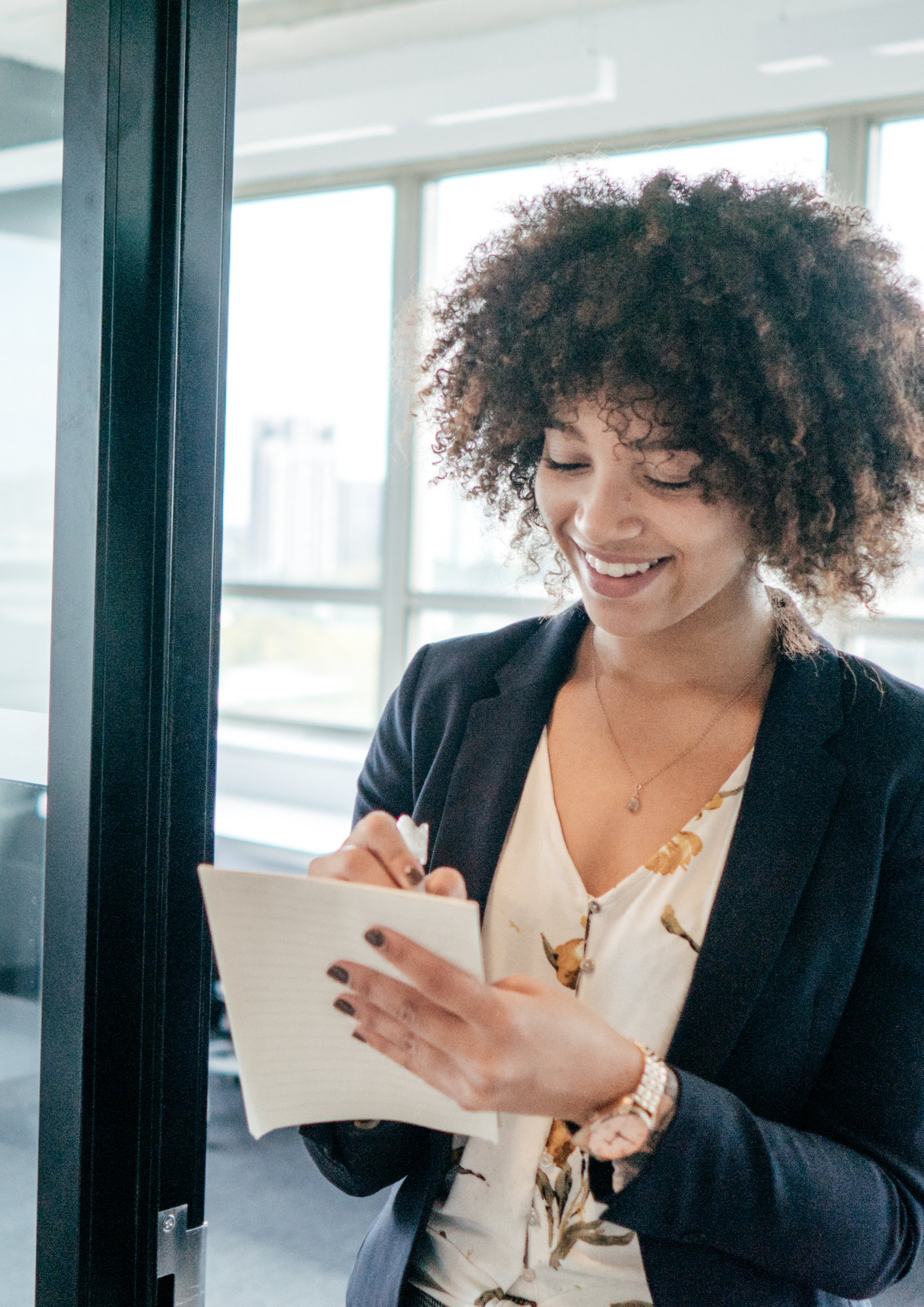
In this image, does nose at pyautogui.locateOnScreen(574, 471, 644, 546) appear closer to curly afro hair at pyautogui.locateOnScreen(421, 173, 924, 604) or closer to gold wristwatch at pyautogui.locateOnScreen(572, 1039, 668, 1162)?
curly afro hair at pyautogui.locateOnScreen(421, 173, 924, 604)

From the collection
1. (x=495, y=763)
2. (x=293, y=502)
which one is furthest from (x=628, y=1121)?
(x=293, y=502)

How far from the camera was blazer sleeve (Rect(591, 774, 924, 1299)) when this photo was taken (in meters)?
0.83

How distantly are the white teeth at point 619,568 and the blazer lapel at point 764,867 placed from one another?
0.19 m

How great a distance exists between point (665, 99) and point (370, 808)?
11.7 ft

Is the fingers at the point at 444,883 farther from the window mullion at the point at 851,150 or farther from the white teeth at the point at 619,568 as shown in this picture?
the window mullion at the point at 851,150

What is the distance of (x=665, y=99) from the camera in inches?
155

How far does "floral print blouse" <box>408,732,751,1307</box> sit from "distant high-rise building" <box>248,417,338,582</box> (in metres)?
4.37

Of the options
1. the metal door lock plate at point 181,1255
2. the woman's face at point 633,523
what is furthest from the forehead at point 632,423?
the metal door lock plate at point 181,1255

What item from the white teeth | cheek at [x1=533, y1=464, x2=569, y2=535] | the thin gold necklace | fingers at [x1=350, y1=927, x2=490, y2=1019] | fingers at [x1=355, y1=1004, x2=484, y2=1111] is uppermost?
cheek at [x1=533, y1=464, x2=569, y2=535]

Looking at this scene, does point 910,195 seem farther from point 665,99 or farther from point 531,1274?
point 531,1274

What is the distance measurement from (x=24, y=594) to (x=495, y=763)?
43 cm

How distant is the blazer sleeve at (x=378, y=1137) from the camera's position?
97cm

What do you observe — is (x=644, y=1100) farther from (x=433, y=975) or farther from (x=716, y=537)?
(x=716, y=537)

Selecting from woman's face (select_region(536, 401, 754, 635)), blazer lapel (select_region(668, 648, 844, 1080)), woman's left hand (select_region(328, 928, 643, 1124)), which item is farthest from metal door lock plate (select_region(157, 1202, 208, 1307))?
woman's face (select_region(536, 401, 754, 635))
